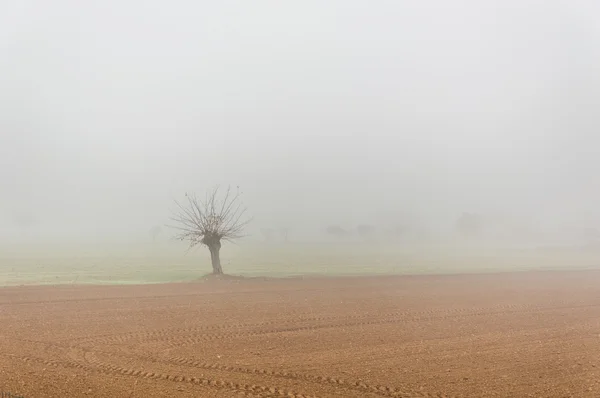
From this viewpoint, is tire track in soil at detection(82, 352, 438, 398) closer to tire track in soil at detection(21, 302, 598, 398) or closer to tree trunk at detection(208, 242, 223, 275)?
tire track in soil at detection(21, 302, 598, 398)

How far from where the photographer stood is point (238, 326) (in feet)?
65.9

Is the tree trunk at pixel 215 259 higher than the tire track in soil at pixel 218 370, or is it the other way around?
the tree trunk at pixel 215 259

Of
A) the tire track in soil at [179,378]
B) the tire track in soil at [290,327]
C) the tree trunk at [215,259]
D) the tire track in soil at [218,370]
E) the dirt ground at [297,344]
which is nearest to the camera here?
the tire track in soil at [179,378]

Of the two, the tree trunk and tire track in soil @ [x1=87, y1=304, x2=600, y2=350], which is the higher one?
the tree trunk

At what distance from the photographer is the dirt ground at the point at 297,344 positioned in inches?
466

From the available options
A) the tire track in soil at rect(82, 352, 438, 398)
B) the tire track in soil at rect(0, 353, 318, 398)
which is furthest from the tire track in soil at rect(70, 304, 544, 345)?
the tire track in soil at rect(0, 353, 318, 398)

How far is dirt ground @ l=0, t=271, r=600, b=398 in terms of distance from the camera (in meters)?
11.8

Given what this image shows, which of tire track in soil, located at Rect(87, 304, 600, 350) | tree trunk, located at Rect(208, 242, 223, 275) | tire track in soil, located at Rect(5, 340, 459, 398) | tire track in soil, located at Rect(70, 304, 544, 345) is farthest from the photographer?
tree trunk, located at Rect(208, 242, 223, 275)

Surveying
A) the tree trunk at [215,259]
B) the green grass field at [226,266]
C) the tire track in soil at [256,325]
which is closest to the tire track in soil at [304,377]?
the tire track in soil at [256,325]

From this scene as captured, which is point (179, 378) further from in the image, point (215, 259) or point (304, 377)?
point (215, 259)

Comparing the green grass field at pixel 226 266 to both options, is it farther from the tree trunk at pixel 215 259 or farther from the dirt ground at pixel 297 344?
the dirt ground at pixel 297 344

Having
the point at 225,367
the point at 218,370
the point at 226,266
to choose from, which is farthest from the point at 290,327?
the point at 226,266

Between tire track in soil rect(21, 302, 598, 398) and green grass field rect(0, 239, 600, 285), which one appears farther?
green grass field rect(0, 239, 600, 285)

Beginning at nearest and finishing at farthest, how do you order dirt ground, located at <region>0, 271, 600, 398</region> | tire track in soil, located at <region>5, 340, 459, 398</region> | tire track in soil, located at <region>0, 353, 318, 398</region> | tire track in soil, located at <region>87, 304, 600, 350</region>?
tire track in soil, located at <region>0, 353, 318, 398</region>
tire track in soil, located at <region>5, 340, 459, 398</region>
dirt ground, located at <region>0, 271, 600, 398</region>
tire track in soil, located at <region>87, 304, 600, 350</region>
